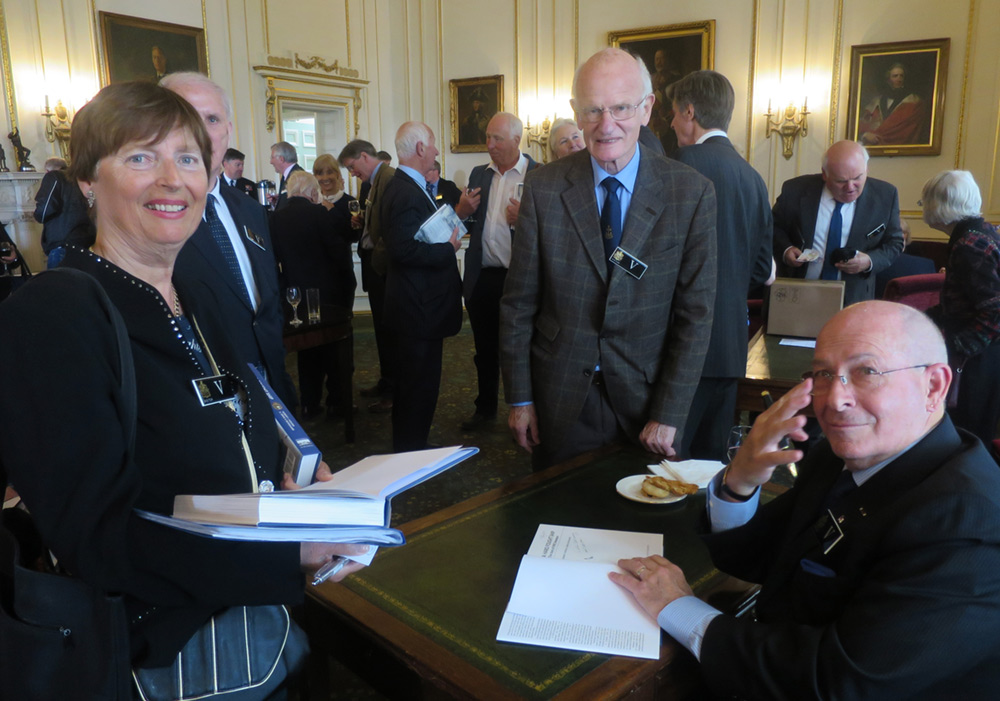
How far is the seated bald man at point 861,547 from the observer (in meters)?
1.10

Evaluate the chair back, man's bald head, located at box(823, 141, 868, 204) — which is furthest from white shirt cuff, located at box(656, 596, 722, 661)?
the chair back

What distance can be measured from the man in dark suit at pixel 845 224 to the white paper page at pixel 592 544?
2793 mm

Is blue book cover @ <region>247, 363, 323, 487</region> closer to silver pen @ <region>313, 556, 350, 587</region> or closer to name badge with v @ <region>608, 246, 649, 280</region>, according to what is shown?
silver pen @ <region>313, 556, 350, 587</region>

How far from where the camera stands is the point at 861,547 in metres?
→ 1.24

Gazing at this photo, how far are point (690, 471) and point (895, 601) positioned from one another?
0.92 meters

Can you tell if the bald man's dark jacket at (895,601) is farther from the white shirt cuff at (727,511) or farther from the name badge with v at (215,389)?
the name badge with v at (215,389)

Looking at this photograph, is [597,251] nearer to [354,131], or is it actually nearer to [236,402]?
[236,402]

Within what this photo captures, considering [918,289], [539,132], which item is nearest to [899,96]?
[918,289]

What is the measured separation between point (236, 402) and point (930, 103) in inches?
326

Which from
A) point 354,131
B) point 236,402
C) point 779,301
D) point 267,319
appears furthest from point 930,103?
point 236,402

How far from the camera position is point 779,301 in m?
3.59

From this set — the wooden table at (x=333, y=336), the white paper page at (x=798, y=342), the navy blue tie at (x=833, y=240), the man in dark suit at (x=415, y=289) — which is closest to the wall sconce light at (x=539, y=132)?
the wooden table at (x=333, y=336)

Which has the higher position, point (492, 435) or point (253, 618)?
point (253, 618)

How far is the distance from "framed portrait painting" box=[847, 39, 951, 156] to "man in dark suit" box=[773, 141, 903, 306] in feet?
14.3
